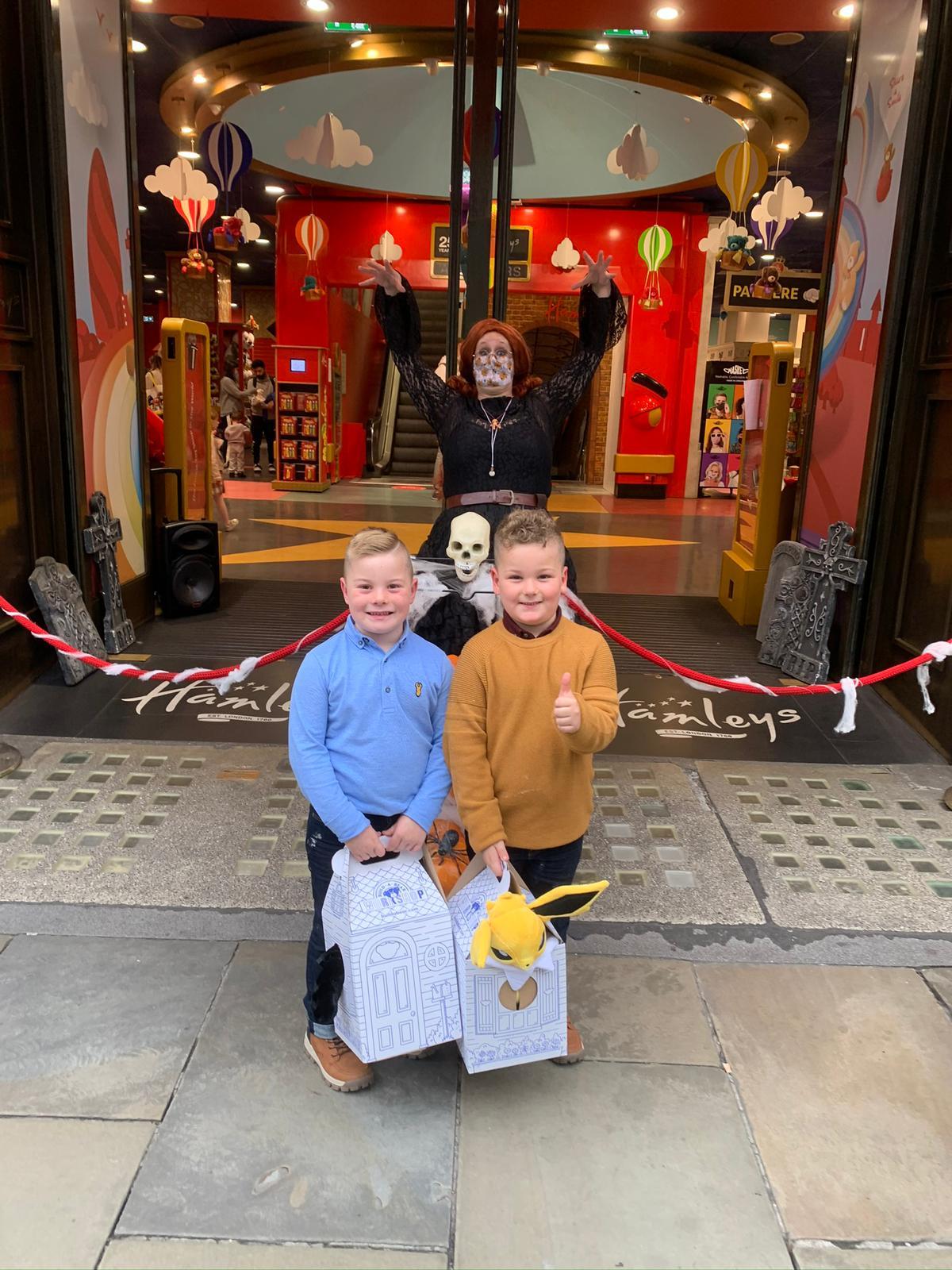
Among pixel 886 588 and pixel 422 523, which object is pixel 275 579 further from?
pixel 886 588

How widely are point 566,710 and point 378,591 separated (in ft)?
1.41

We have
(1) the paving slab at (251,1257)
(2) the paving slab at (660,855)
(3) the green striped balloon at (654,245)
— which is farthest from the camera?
(3) the green striped balloon at (654,245)

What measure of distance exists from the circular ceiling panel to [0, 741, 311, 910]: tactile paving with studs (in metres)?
8.37

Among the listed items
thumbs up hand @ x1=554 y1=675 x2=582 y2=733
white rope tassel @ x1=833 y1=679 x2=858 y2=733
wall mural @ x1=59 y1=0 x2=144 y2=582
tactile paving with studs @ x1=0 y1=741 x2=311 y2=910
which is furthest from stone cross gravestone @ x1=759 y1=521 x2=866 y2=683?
wall mural @ x1=59 y1=0 x2=144 y2=582

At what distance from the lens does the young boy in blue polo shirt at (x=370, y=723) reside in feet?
6.31

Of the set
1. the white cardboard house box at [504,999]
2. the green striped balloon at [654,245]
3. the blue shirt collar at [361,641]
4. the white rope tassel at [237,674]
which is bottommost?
the white cardboard house box at [504,999]

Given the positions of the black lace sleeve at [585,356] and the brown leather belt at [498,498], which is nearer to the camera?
the brown leather belt at [498,498]

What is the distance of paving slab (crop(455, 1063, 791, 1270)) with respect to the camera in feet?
5.47

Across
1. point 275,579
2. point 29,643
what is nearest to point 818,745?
point 29,643

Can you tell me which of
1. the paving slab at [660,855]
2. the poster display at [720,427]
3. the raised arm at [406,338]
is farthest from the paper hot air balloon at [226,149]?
the poster display at [720,427]

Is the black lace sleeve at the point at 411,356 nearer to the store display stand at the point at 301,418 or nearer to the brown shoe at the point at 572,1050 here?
the brown shoe at the point at 572,1050

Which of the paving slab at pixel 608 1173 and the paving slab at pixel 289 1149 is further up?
the paving slab at pixel 608 1173

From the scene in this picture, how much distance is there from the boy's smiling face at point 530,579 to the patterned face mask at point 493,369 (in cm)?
110

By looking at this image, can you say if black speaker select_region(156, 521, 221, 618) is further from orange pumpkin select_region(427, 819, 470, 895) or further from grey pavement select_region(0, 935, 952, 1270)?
orange pumpkin select_region(427, 819, 470, 895)
